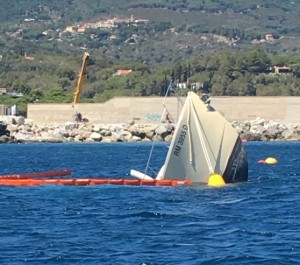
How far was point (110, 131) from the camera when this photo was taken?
389 feet

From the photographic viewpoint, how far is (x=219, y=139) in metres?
46.3

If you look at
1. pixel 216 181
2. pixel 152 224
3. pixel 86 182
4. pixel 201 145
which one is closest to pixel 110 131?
pixel 86 182

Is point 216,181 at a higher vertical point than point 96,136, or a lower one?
higher

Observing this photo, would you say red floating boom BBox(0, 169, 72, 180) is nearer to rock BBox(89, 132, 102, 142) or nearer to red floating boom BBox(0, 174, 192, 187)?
red floating boom BBox(0, 174, 192, 187)

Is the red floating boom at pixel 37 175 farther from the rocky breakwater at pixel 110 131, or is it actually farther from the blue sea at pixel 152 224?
the rocky breakwater at pixel 110 131

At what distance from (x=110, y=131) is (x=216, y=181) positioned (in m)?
73.0

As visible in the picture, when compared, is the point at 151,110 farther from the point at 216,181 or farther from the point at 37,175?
the point at 216,181

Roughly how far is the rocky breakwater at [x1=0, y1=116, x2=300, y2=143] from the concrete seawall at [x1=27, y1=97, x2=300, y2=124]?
1.88m

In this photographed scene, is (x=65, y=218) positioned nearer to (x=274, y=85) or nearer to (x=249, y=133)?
(x=249, y=133)

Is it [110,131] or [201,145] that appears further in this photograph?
[110,131]

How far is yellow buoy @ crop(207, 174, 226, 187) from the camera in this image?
150ft

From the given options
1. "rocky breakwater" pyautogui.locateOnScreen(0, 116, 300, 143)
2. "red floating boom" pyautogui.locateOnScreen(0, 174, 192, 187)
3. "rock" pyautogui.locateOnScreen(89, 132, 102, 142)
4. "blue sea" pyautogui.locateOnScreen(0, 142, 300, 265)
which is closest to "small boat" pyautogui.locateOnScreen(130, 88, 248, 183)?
"red floating boom" pyautogui.locateOnScreen(0, 174, 192, 187)

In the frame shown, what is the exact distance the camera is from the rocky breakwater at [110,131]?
11450 centimetres

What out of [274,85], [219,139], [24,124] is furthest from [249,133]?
[219,139]
